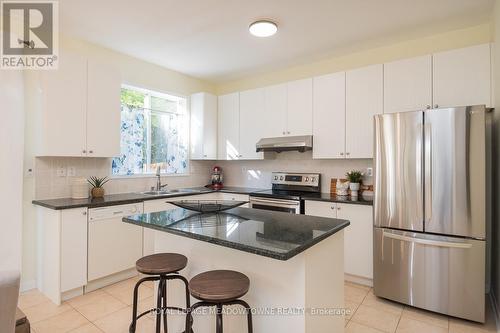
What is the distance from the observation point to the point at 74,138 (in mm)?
2836

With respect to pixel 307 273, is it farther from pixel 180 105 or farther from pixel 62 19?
pixel 180 105

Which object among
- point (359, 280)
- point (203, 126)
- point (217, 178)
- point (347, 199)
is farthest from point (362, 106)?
point (217, 178)

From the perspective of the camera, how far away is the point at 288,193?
3.66m

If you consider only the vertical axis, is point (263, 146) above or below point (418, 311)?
above

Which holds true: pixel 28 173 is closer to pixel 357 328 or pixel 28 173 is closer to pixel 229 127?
pixel 229 127

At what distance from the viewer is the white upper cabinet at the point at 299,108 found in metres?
3.57

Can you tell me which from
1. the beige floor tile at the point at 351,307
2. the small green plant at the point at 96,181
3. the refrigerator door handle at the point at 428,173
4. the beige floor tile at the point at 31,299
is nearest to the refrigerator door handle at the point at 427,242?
the refrigerator door handle at the point at 428,173

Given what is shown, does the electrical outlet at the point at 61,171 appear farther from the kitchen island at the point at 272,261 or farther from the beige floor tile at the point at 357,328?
the beige floor tile at the point at 357,328

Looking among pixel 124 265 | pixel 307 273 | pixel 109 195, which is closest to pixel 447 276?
pixel 307 273

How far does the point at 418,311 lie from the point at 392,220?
835mm

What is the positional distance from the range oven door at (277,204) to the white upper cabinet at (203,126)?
1224mm

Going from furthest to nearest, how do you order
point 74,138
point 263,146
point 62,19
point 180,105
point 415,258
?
point 180,105
point 263,146
point 74,138
point 62,19
point 415,258

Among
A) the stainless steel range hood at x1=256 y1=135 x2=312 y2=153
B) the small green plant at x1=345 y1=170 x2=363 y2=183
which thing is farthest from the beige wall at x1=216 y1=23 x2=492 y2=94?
the small green plant at x1=345 y1=170 x2=363 y2=183

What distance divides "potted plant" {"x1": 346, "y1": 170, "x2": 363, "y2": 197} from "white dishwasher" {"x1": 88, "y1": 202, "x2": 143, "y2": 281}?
2494 millimetres
